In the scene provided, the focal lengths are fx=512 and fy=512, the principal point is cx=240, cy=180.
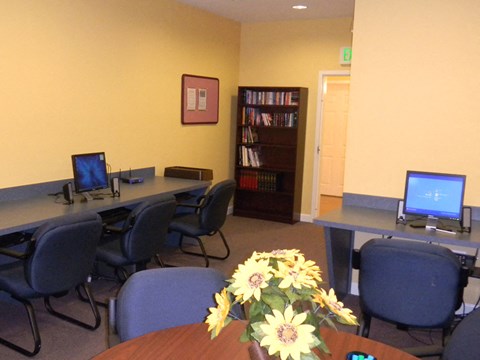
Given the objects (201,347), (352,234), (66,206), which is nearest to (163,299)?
(201,347)

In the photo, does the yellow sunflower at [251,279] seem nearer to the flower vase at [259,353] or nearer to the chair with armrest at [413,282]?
the flower vase at [259,353]

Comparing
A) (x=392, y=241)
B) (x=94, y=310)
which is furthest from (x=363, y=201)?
(x=94, y=310)

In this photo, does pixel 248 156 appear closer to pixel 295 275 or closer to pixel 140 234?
pixel 140 234

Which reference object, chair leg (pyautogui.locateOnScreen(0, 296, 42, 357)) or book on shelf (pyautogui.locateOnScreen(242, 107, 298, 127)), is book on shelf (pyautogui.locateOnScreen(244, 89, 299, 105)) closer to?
book on shelf (pyautogui.locateOnScreen(242, 107, 298, 127))

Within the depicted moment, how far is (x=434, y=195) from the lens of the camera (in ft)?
11.9

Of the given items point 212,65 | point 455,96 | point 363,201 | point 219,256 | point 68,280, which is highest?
→ point 212,65

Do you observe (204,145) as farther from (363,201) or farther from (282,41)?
(363,201)

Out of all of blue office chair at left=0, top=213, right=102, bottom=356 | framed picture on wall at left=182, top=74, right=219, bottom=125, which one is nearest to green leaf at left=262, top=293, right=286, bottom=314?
blue office chair at left=0, top=213, right=102, bottom=356

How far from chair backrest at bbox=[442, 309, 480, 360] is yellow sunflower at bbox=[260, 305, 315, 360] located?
93 centimetres

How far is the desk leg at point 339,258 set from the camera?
12.5 ft

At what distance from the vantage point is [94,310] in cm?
348

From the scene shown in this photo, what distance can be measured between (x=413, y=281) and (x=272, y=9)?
14.5 ft

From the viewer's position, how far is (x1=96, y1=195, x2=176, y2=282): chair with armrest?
368cm

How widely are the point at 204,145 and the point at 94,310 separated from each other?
3478 millimetres
